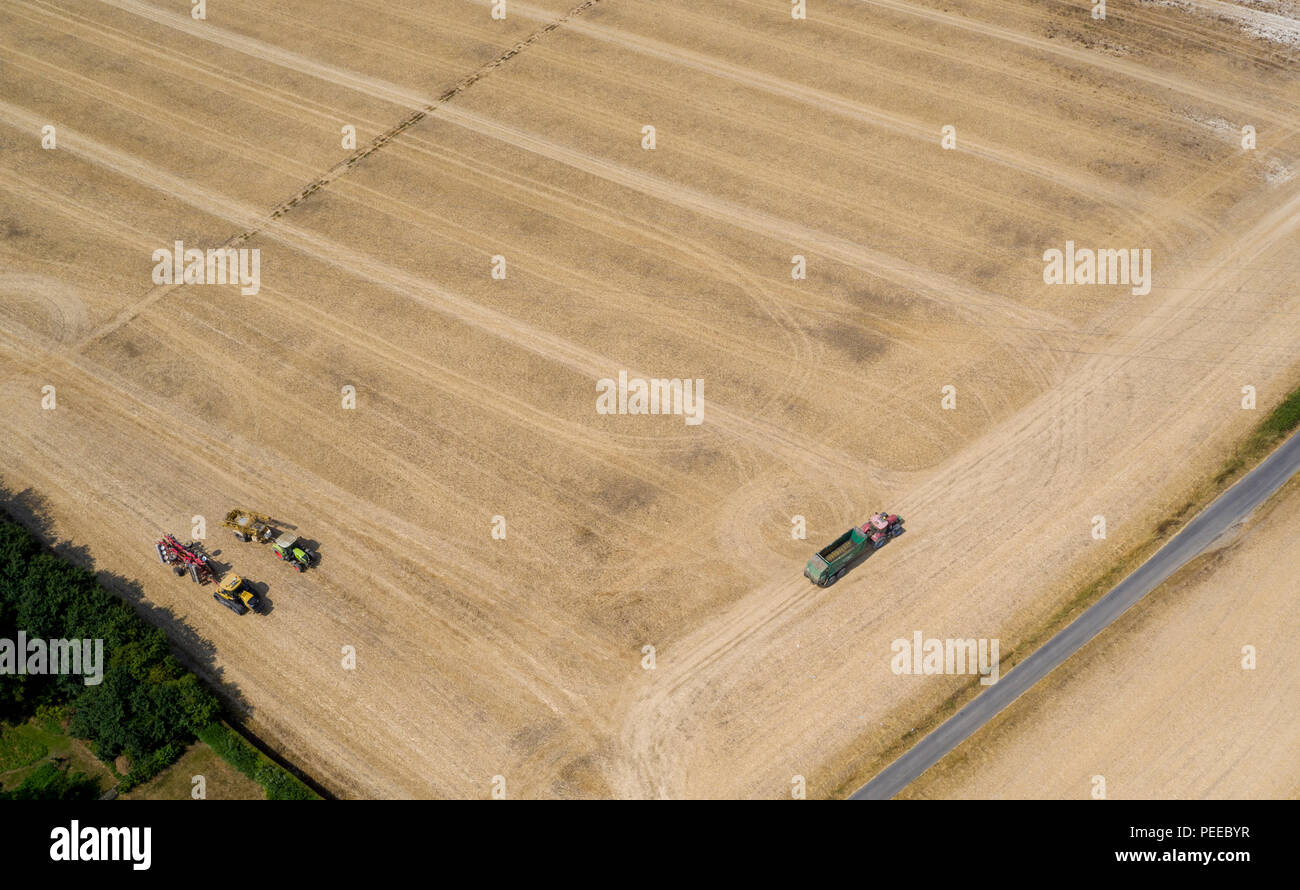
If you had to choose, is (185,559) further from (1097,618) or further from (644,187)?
(1097,618)

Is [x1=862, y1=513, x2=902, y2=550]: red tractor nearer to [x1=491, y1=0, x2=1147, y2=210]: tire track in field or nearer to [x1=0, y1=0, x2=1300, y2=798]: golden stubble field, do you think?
[x1=0, y1=0, x2=1300, y2=798]: golden stubble field

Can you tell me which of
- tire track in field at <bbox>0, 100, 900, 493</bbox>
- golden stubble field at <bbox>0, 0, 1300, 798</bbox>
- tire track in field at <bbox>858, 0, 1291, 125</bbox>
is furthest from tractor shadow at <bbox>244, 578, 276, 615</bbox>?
tire track in field at <bbox>858, 0, 1291, 125</bbox>

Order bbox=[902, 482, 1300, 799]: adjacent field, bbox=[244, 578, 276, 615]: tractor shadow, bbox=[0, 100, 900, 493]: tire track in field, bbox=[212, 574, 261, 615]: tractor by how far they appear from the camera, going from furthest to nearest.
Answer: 1. bbox=[0, 100, 900, 493]: tire track in field
2. bbox=[244, 578, 276, 615]: tractor shadow
3. bbox=[212, 574, 261, 615]: tractor
4. bbox=[902, 482, 1300, 799]: adjacent field

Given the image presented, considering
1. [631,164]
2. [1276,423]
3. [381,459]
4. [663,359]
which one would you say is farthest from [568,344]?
[1276,423]

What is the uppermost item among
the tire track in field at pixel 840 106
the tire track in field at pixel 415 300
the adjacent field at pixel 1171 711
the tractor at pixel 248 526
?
the tire track in field at pixel 840 106

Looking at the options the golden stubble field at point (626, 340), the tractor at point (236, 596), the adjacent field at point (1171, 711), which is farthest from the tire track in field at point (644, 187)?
the tractor at point (236, 596)

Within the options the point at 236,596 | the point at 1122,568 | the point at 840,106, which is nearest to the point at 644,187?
the point at 840,106

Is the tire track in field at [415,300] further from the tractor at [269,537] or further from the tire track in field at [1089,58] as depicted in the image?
the tire track in field at [1089,58]
